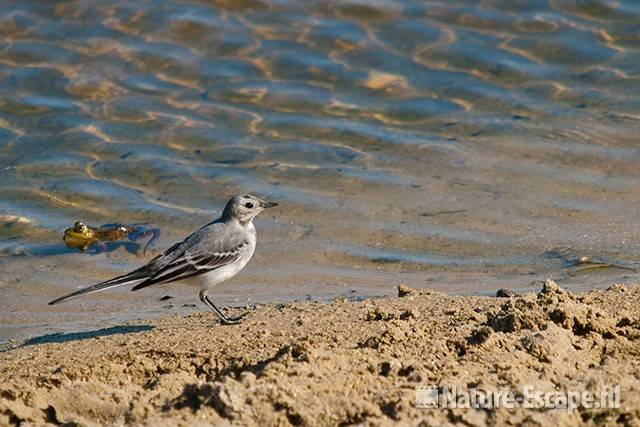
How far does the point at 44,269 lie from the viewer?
9797 millimetres

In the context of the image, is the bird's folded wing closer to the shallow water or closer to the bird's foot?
the shallow water

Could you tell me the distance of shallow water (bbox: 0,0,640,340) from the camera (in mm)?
9500

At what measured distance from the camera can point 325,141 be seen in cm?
1228

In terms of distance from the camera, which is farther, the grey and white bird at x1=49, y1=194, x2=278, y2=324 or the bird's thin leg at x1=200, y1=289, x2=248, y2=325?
the grey and white bird at x1=49, y1=194, x2=278, y2=324

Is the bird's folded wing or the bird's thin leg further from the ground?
the bird's folded wing

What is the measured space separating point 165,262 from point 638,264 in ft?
13.2

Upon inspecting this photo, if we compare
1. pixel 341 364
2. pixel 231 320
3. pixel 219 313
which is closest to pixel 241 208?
pixel 219 313

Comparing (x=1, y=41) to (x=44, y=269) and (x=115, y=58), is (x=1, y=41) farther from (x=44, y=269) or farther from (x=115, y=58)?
(x=44, y=269)

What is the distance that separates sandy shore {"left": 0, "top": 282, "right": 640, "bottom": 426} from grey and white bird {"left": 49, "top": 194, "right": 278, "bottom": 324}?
19.1 inches

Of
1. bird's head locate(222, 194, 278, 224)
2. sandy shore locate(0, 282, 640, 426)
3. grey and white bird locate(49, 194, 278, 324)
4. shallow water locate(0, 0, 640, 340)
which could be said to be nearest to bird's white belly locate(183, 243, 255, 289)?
grey and white bird locate(49, 194, 278, 324)

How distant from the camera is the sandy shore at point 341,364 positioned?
16.7 ft

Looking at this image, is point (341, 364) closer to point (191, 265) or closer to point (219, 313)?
point (219, 313)

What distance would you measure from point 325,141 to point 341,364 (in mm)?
6927

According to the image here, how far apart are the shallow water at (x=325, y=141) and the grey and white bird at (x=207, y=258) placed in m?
0.47
